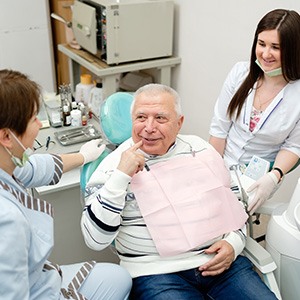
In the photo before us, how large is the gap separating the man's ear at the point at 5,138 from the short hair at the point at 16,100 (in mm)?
14

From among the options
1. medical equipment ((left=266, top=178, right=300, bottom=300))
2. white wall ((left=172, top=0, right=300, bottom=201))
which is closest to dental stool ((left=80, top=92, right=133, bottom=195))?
medical equipment ((left=266, top=178, right=300, bottom=300))

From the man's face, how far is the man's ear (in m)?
0.58

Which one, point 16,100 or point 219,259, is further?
point 219,259

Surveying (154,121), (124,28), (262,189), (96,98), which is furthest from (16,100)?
(124,28)

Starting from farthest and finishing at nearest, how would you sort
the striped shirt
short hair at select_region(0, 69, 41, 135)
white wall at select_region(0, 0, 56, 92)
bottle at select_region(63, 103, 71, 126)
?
white wall at select_region(0, 0, 56, 92)
bottle at select_region(63, 103, 71, 126)
the striped shirt
short hair at select_region(0, 69, 41, 135)

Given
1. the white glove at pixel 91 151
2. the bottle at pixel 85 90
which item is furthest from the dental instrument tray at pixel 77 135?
the bottle at pixel 85 90

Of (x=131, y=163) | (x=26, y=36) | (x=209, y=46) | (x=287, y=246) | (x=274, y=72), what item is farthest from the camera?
(x=26, y=36)

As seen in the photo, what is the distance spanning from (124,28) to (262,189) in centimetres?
139

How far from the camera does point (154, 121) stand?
1608mm

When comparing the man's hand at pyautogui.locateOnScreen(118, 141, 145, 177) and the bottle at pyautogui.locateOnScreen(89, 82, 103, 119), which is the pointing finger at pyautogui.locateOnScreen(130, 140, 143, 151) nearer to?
the man's hand at pyautogui.locateOnScreen(118, 141, 145, 177)

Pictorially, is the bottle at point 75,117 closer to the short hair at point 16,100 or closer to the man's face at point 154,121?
the man's face at point 154,121

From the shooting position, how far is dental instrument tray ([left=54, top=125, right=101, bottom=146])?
205cm

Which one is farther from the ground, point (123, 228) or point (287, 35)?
point (287, 35)

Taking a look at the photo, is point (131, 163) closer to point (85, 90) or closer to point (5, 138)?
point (5, 138)
